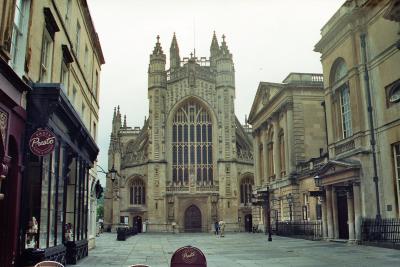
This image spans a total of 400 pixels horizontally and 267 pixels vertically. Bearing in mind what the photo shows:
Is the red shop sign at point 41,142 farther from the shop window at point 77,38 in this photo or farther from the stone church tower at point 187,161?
the stone church tower at point 187,161

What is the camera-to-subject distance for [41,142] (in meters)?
9.58

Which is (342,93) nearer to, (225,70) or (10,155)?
(10,155)

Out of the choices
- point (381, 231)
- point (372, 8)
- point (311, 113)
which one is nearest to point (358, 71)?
point (372, 8)

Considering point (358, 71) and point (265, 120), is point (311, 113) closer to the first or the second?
point (265, 120)

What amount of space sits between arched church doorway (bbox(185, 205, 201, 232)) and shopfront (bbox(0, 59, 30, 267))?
164ft

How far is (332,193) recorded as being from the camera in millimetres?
26000

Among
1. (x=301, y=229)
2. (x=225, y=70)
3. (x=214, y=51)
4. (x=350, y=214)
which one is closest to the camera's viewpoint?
Answer: (x=350, y=214)

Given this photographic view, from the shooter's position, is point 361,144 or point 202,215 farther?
point 202,215

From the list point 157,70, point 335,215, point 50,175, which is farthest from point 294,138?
point 157,70

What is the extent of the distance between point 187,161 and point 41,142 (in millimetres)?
50134

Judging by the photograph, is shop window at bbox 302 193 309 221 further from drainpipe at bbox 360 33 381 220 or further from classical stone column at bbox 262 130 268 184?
drainpipe at bbox 360 33 381 220

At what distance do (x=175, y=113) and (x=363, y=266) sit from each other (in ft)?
159

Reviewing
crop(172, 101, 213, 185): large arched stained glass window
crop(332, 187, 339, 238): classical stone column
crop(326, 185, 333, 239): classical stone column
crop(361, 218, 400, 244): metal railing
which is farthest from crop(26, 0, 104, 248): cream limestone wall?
crop(172, 101, 213, 185): large arched stained glass window

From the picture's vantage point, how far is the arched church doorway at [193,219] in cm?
5841
